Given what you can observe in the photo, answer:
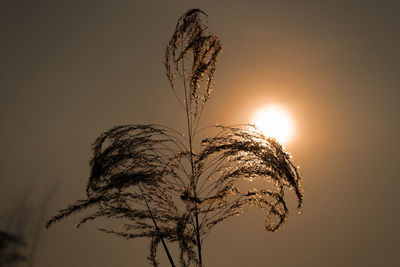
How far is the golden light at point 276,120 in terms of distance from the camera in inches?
96.3

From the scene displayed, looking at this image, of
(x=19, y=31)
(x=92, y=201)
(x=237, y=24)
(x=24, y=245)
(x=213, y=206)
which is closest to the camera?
(x=92, y=201)

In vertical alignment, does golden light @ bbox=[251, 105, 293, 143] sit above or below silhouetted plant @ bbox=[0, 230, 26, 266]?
above

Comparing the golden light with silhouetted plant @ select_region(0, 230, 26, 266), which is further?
the golden light

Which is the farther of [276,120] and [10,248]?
[276,120]

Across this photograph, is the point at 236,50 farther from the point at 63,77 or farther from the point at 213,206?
the point at 213,206

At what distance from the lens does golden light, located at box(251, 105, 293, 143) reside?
2447 millimetres

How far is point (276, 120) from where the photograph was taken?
8.08 ft

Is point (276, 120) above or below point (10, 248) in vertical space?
above

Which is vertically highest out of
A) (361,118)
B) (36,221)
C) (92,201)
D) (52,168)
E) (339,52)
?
(339,52)

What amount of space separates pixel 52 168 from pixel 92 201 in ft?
3.76

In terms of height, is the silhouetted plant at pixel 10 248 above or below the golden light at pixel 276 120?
below

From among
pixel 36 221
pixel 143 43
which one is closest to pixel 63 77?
pixel 143 43

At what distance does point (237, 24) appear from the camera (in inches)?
98.7

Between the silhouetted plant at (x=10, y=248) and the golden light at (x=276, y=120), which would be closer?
the silhouetted plant at (x=10, y=248)
